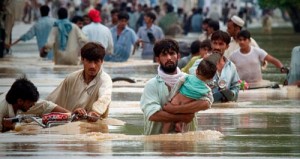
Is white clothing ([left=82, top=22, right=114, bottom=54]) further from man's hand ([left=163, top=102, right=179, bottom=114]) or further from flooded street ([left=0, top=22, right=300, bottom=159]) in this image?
man's hand ([left=163, top=102, right=179, bottom=114])

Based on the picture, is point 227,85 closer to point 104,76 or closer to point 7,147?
point 104,76

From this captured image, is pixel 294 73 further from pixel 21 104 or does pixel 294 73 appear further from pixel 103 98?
pixel 21 104

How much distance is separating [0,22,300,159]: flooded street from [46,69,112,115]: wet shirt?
293mm

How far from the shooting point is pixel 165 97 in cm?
1209

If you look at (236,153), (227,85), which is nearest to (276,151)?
(236,153)

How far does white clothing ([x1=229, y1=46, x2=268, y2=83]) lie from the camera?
795 inches

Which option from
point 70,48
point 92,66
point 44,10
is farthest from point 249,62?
point 44,10

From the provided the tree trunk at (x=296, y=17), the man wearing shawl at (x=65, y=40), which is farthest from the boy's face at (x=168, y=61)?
the tree trunk at (x=296, y=17)

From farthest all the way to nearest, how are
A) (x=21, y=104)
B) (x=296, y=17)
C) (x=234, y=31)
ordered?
(x=296, y=17) → (x=234, y=31) → (x=21, y=104)

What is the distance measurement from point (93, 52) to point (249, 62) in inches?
286

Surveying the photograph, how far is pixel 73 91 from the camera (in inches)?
538

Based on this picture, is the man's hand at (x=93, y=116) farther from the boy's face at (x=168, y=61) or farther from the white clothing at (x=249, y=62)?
the white clothing at (x=249, y=62)

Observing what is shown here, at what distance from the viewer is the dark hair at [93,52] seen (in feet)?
43.4

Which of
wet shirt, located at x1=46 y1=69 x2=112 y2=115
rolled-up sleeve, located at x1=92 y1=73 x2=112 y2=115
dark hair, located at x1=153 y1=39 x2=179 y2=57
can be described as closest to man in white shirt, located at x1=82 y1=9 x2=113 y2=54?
wet shirt, located at x1=46 y1=69 x2=112 y2=115
